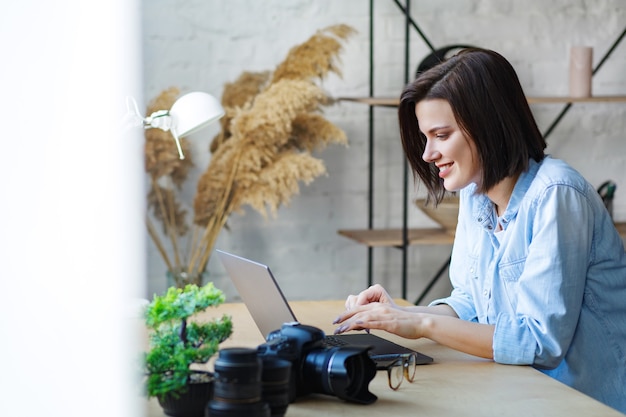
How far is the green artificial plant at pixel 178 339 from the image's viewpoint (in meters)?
1.33

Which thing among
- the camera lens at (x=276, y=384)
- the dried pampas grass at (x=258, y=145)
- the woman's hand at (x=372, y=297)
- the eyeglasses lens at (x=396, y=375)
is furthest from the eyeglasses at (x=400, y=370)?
the dried pampas grass at (x=258, y=145)

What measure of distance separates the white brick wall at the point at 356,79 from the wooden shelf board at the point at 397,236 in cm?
17

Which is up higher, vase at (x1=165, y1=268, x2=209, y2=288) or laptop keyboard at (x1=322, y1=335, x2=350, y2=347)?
laptop keyboard at (x1=322, y1=335, x2=350, y2=347)

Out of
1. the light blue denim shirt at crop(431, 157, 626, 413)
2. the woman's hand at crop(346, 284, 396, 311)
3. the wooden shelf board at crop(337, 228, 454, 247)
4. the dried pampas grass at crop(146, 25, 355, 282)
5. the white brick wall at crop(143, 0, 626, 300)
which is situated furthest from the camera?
the white brick wall at crop(143, 0, 626, 300)

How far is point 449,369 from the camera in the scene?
1794 mm

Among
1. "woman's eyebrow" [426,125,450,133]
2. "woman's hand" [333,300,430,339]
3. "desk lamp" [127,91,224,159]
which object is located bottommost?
"woman's hand" [333,300,430,339]

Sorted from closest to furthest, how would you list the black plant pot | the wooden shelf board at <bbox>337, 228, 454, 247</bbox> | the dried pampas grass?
the black plant pot
the dried pampas grass
the wooden shelf board at <bbox>337, 228, 454, 247</bbox>

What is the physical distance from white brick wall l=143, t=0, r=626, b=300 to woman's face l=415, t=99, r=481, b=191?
5.76 feet

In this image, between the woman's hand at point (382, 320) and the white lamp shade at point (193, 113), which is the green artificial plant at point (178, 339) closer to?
the woman's hand at point (382, 320)

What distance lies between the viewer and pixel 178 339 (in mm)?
1383

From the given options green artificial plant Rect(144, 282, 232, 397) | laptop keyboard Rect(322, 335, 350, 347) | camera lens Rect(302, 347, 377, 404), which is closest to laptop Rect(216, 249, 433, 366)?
laptop keyboard Rect(322, 335, 350, 347)

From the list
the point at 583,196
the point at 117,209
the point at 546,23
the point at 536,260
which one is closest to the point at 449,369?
the point at 536,260

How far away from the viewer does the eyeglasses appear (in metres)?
1.62

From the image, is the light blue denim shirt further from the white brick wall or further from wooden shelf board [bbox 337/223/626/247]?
the white brick wall
